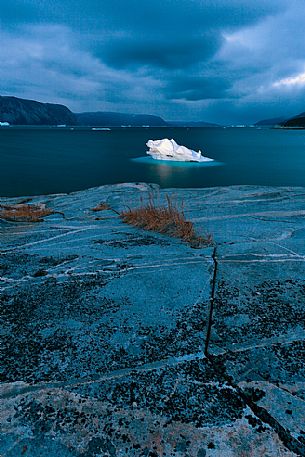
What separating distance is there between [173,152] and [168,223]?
82.5 ft

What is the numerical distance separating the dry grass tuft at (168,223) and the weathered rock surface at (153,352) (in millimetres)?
458

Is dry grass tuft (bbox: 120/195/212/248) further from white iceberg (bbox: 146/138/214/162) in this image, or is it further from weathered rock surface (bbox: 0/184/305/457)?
white iceberg (bbox: 146/138/214/162)

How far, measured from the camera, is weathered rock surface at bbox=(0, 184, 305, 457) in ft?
5.85

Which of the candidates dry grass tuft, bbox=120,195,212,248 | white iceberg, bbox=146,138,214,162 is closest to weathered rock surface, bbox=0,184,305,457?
dry grass tuft, bbox=120,195,212,248

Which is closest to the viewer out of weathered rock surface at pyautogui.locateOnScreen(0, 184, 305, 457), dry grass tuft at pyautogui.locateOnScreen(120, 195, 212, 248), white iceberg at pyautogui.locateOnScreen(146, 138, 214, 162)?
weathered rock surface at pyautogui.locateOnScreen(0, 184, 305, 457)

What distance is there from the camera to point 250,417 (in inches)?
74.2

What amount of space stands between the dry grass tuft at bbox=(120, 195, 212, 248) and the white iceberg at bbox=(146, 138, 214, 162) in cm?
2289

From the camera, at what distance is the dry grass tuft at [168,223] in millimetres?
5449

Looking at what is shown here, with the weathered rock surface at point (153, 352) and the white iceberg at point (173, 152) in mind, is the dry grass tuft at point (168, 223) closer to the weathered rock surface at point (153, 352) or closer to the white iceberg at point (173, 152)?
the weathered rock surface at point (153, 352)

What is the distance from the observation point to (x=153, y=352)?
98.5 inches

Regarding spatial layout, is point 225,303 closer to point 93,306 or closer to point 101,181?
point 93,306

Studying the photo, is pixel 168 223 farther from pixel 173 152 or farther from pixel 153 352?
pixel 173 152

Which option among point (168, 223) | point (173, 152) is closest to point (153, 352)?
point (168, 223)

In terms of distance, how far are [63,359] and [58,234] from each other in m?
4.18
